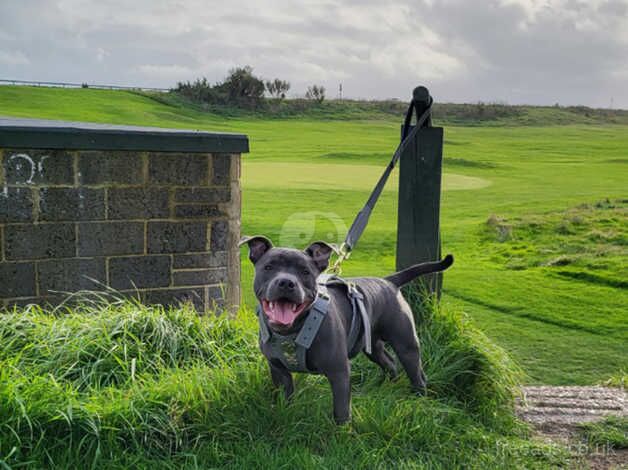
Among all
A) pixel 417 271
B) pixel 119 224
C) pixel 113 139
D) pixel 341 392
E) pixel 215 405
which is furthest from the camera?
pixel 119 224

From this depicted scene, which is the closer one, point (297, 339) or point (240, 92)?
point (297, 339)

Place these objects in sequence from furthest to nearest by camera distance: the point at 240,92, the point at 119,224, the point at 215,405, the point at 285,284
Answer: the point at 240,92 → the point at 119,224 → the point at 215,405 → the point at 285,284

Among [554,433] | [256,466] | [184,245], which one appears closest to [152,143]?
[184,245]

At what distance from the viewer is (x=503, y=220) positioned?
46.0ft

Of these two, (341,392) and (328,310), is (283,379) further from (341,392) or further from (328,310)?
(328,310)

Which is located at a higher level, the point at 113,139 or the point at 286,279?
the point at 113,139

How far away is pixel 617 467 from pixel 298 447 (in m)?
1.74

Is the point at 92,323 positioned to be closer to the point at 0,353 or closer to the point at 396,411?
the point at 0,353

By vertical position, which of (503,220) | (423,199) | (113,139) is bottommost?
(503,220)

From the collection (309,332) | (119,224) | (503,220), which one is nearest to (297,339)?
(309,332)

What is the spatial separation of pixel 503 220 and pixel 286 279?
1158 centimetres

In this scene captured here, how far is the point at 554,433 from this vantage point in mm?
4312

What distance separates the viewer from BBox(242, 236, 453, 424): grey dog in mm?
3170

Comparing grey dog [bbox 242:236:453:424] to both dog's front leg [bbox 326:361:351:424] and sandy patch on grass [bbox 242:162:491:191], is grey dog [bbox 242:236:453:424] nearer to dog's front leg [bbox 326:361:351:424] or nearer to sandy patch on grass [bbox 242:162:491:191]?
dog's front leg [bbox 326:361:351:424]
